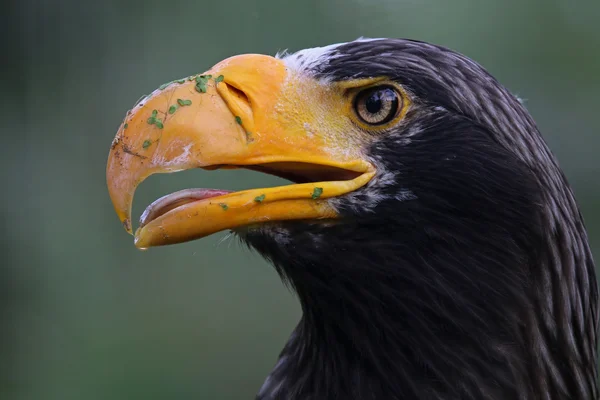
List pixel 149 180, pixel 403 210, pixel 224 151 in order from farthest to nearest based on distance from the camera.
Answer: pixel 149 180
pixel 403 210
pixel 224 151

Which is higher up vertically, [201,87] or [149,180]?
[201,87]

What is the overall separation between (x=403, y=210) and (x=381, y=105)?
0.26m

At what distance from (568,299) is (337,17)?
3068mm

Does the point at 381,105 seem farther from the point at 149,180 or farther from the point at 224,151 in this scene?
the point at 149,180

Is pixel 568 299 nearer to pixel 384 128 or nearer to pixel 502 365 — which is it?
pixel 502 365

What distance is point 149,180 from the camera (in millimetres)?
5215

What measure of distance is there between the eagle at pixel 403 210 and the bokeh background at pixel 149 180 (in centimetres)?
272

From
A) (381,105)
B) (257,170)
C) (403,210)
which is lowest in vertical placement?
(403,210)

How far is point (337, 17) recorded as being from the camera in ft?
15.4

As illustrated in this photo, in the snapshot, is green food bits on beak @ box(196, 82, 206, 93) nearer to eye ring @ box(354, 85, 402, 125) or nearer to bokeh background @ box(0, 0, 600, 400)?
eye ring @ box(354, 85, 402, 125)

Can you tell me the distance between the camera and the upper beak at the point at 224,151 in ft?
5.72

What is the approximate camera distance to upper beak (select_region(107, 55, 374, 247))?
1742 mm

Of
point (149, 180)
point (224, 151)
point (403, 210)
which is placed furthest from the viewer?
point (149, 180)

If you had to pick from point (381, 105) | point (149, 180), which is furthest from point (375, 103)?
point (149, 180)
